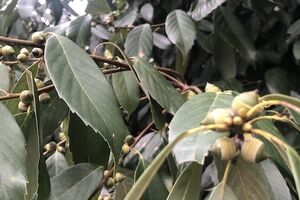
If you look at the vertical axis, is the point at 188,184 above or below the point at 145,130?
above

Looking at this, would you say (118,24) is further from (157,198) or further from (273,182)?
(273,182)

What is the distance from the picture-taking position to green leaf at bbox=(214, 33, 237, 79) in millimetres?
1382

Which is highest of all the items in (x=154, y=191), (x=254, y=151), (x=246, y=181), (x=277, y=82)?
(x=254, y=151)

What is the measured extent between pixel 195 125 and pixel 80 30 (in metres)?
0.90

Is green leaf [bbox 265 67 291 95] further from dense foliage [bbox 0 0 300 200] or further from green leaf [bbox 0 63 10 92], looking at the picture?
green leaf [bbox 0 63 10 92]

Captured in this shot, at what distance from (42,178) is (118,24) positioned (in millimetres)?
968

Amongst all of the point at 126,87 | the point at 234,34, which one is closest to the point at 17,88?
the point at 126,87

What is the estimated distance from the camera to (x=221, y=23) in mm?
1354

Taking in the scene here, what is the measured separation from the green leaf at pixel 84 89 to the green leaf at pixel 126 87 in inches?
9.4

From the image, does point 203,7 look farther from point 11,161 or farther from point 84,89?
point 11,161

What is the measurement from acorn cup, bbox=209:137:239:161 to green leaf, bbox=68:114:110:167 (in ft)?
1.10

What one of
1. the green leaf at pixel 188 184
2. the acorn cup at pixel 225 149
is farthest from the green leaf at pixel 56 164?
the acorn cup at pixel 225 149

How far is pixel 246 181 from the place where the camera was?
0.56m

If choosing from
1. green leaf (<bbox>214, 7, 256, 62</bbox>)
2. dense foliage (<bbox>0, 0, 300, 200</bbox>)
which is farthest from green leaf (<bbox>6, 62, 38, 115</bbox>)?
green leaf (<bbox>214, 7, 256, 62</bbox>)
